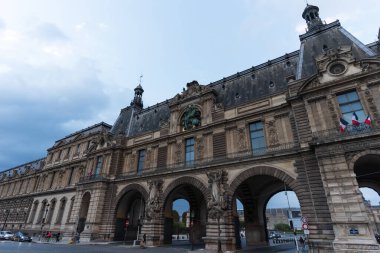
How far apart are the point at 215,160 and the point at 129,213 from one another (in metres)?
17.1

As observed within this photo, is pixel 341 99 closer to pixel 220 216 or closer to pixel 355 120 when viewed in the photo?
pixel 355 120

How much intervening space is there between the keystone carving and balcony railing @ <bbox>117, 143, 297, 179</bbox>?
4.58 ft

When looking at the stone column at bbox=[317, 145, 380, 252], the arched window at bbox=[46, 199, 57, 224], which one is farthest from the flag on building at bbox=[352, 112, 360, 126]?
the arched window at bbox=[46, 199, 57, 224]

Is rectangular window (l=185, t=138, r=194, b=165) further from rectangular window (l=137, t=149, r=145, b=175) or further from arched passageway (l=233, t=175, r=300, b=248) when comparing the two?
rectangular window (l=137, t=149, r=145, b=175)

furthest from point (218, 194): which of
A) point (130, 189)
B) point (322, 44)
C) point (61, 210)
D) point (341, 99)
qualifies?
point (61, 210)

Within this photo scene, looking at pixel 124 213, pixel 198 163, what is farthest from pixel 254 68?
pixel 124 213

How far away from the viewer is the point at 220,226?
2089 centimetres

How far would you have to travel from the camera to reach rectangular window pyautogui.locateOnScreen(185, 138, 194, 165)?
27.2 m

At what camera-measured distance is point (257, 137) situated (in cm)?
2342

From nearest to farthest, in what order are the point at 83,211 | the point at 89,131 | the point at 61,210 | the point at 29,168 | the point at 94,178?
1. the point at 83,211
2. the point at 94,178
3. the point at 61,210
4. the point at 89,131
5. the point at 29,168

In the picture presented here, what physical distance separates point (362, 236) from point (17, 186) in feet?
218

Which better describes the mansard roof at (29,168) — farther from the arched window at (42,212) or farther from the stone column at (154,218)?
the stone column at (154,218)

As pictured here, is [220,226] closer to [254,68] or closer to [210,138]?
[210,138]

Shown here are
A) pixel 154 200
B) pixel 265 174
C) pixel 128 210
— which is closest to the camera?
pixel 265 174
